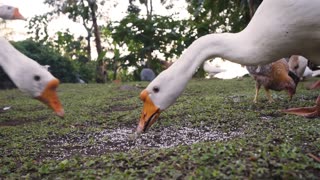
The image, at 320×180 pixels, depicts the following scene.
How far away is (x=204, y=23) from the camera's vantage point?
45.3ft

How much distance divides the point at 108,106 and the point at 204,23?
8.04 metres

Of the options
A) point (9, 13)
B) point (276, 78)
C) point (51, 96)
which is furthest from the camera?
point (9, 13)

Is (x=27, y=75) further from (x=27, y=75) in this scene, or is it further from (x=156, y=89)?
(x=156, y=89)

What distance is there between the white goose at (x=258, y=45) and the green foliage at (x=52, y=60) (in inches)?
506

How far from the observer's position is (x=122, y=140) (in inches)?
151

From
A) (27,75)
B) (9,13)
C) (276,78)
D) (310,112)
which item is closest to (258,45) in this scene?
(310,112)

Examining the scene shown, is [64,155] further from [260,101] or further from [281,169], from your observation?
[260,101]

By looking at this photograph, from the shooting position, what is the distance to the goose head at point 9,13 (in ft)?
23.6

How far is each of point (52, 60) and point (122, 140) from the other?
12373 mm

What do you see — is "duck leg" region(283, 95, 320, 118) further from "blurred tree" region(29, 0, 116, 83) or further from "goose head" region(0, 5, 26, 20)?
"blurred tree" region(29, 0, 116, 83)

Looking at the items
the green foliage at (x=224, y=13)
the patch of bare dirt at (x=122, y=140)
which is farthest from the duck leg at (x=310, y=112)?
the green foliage at (x=224, y=13)

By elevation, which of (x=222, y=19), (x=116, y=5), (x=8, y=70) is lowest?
(x=8, y=70)

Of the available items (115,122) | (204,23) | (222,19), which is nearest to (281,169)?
A: (115,122)

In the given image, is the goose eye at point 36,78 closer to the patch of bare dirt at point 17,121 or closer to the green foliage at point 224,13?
the patch of bare dirt at point 17,121
